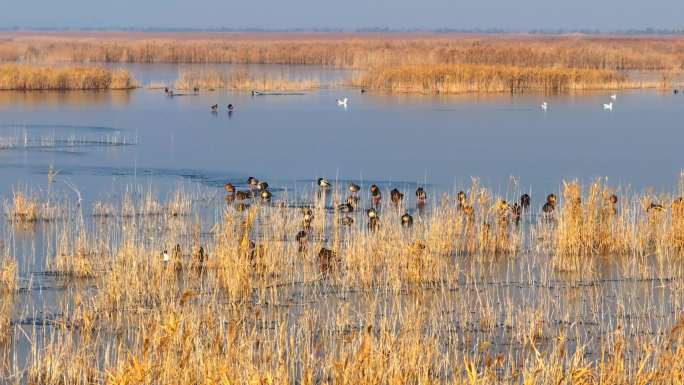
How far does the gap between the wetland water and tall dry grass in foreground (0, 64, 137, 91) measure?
1.10 meters

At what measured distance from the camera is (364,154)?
18.0 meters

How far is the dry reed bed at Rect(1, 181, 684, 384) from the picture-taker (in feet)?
18.6

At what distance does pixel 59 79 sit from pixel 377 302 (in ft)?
76.4

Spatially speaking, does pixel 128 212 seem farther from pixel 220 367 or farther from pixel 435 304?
pixel 220 367

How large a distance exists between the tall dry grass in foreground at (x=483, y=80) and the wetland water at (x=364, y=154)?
1.73 meters

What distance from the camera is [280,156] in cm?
1767

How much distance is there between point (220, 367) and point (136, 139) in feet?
48.7

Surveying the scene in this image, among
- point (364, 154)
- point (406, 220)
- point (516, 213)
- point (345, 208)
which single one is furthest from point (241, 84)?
point (406, 220)

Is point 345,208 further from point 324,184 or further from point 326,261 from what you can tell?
point 326,261

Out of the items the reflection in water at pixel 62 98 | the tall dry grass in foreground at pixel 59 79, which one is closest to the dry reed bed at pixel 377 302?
the reflection in water at pixel 62 98

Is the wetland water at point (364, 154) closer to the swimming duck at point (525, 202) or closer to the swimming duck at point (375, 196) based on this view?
the swimming duck at point (375, 196)

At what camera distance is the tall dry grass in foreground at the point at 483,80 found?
31.3m

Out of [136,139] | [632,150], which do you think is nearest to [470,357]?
[632,150]

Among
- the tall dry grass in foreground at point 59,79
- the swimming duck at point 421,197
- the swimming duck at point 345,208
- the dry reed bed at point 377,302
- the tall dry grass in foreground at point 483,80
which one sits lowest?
the dry reed bed at point 377,302
